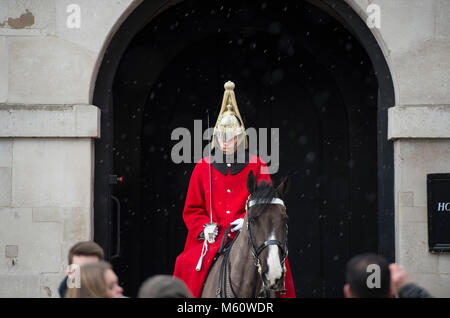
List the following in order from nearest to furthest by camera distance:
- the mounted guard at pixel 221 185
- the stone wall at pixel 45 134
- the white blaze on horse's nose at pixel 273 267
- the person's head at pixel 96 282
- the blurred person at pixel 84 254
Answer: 1. the person's head at pixel 96 282
2. the blurred person at pixel 84 254
3. the white blaze on horse's nose at pixel 273 267
4. the mounted guard at pixel 221 185
5. the stone wall at pixel 45 134

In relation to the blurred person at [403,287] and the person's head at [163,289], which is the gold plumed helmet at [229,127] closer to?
the person's head at [163,289]

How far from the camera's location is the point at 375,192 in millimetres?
8328

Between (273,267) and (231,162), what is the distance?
1.78m

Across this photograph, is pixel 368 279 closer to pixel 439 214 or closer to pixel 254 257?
pixel 254 257

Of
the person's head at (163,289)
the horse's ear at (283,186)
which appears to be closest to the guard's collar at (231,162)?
the horse's ear at (283,186)

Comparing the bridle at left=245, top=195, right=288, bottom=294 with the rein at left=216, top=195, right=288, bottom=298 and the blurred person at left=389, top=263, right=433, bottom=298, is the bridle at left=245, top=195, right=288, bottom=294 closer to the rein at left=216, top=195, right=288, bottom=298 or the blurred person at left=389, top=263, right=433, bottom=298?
the rein at left=216, top=195, right=288, bottom=298

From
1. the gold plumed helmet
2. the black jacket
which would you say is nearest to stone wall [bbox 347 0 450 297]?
the gold plumed helmet

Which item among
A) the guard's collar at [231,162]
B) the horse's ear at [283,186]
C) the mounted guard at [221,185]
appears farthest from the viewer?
the guard's collar at [231,162]

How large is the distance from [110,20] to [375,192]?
4073 mm

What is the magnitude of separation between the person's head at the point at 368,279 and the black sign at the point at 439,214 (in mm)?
2893

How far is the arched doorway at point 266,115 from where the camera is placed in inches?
328
